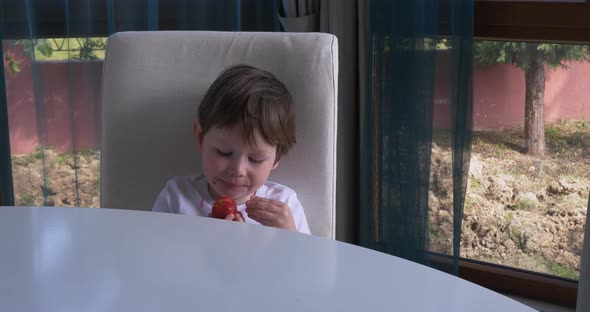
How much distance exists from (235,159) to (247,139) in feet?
0.15

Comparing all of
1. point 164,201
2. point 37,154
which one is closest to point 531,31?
point 164,201

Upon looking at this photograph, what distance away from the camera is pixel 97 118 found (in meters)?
2.65

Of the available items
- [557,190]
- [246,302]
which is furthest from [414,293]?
[557,190]

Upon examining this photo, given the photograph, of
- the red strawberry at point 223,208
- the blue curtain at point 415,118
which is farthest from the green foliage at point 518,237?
the red strawberry at point 223,208

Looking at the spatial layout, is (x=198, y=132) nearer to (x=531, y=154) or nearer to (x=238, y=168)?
(x=238, y=168)

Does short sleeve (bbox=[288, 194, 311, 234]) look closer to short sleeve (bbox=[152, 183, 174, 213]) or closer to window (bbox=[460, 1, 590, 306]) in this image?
short sleeve (bbox=[152, 183, 174, 213])

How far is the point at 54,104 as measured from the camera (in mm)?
2641

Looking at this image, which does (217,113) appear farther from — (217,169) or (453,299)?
(453,299)

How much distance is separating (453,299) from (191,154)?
0.91m

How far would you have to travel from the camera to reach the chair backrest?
4.94 feet

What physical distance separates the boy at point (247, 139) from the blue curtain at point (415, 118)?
1101 millimetres

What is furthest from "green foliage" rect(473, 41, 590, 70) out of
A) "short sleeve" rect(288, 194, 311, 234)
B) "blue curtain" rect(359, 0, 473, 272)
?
"short sleeve" rect(288, 194, 311, 234)

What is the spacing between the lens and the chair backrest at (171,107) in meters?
1.50

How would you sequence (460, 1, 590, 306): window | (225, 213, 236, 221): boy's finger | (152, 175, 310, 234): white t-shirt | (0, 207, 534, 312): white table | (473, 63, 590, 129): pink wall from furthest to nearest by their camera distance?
1. (473, 63, 590, 129): pink wall
2. (460, 1, 590, 306): window
3. (152, 175, 310, 234): white t-shirt
4. (225, 213, 236, 221): boy's finger
5. (0, 207, 534, 312): white table
